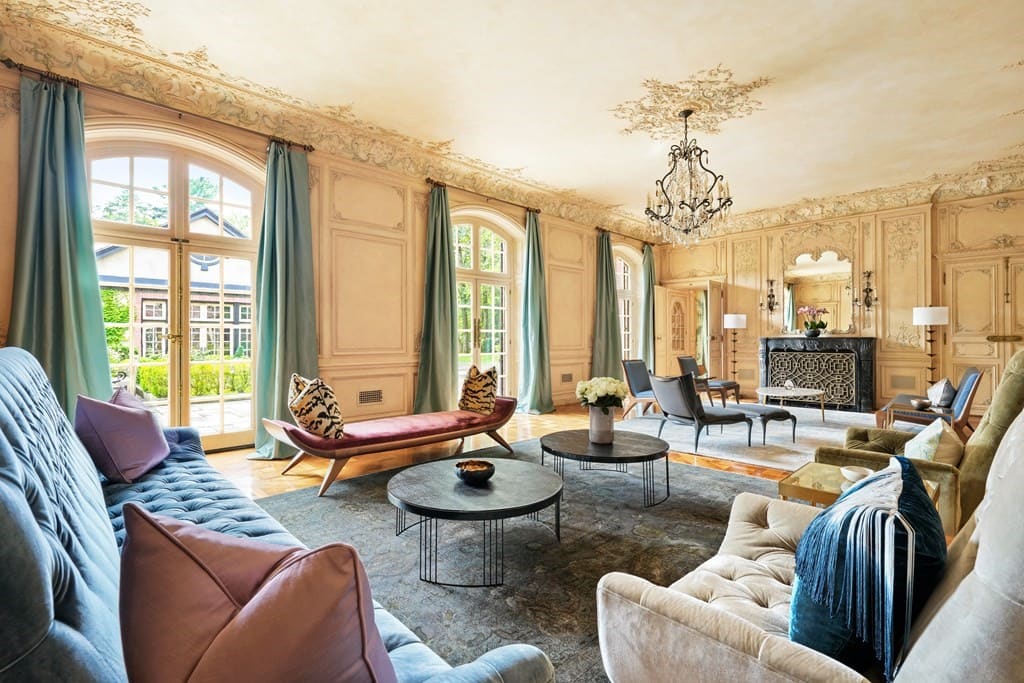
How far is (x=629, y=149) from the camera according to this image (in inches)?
206

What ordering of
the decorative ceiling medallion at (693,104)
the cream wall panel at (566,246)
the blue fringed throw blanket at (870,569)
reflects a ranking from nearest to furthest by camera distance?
the blue fringed throw blanket at (870,569)
the decorative ceiling medallion at (693,104)
the cream wall panel at (566,246)

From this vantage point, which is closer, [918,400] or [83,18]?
[83,18]

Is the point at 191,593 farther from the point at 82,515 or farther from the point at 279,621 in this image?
the point at 82,515

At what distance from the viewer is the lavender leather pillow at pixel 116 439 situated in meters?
2.18

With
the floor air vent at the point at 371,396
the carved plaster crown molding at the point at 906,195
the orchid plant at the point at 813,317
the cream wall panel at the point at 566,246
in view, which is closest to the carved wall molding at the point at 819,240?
the carved plaster crown molding at the point at 906,195

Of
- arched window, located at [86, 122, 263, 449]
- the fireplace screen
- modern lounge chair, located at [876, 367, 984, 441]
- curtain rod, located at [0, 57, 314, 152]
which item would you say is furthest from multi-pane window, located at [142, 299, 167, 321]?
the fireplace screen

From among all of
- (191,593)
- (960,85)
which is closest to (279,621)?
(191,593)

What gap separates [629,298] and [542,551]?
274 inches

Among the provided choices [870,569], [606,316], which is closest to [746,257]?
[606,316]

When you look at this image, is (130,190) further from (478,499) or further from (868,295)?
(868,295)

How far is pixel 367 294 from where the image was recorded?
509 centimetres

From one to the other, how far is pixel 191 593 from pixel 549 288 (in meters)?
6.65

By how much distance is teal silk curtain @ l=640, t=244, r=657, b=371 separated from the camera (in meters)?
8.40

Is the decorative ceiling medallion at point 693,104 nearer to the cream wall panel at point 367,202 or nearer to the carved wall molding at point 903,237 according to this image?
the cream wall panel at point 367,202
